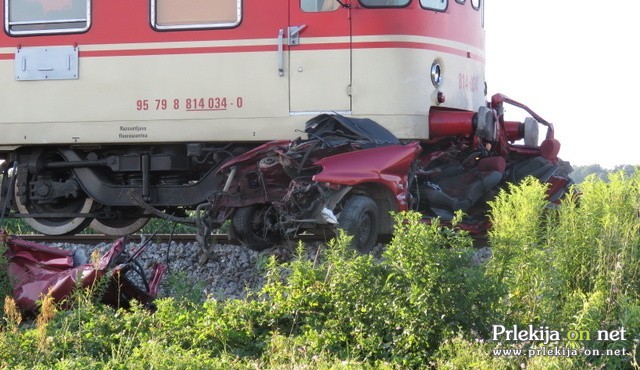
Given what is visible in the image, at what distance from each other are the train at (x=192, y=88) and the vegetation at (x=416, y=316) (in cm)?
318

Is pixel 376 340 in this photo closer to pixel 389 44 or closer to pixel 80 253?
pixel 80 253

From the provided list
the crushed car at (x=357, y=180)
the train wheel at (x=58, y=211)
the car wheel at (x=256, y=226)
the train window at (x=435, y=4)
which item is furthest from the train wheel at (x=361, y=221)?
the train wheel at (x=58, y=211)

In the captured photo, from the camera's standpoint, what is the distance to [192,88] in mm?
10930

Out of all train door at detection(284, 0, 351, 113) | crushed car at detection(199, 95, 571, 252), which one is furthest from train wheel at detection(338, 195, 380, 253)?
train door at detection(284, 0, 351, 113)

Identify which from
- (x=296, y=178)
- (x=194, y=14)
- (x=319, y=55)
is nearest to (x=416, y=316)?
(x=296, y=178)

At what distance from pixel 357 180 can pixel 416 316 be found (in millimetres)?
3327

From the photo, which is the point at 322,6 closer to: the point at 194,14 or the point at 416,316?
the point at 194,14

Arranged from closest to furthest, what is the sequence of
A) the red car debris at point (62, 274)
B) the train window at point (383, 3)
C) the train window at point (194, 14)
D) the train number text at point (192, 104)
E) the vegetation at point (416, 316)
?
the vegetation at point (416, 316) < the red car debris at point (62, 274) < the train window at point (383, 3) < the train window at point (194, 14) < the train number text at point (192, 104)

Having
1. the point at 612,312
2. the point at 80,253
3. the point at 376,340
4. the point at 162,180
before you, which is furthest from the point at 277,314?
the point at 162,180

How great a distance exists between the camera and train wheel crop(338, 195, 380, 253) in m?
9.66

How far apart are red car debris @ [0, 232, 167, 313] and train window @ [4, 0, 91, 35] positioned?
10.3 ft

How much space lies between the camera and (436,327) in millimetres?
6426

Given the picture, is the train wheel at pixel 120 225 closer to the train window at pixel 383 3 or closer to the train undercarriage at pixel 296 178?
the train undercarriage at pixel 296 178

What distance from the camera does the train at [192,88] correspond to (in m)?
10.5
